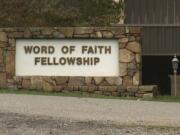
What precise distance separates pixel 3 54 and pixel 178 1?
29.7 ft

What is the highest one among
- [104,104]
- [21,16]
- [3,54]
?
[21,16]

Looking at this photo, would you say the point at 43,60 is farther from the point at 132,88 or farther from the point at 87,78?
the point at 132,88

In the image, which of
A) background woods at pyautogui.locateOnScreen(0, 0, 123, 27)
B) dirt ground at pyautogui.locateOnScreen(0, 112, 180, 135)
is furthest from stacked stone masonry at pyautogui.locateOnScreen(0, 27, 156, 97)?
dirt ground at pyautogui.locateOnScreen(0, 112, 180, 135)

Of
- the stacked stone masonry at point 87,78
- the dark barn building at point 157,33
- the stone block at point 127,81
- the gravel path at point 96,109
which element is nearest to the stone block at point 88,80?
the stacked stone masonry at point 87,78

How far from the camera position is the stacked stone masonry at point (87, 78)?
20.1 meters

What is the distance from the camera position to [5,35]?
68.2 feet

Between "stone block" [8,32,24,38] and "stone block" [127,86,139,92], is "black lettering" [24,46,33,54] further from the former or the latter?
"stone block" [127,86,139,92]

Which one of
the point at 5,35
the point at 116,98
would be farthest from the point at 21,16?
the point at 116,98

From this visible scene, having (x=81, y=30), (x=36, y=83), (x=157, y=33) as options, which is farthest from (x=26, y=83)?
(x=157, y=33)

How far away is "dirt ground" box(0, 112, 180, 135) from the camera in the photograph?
12.0 m

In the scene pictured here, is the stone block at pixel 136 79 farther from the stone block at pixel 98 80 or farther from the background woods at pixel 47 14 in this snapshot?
the background woods at pixel 47 14

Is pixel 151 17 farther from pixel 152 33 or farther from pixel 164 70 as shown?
pixel 164 70

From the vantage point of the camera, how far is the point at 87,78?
66.5ft

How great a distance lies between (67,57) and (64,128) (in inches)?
324
